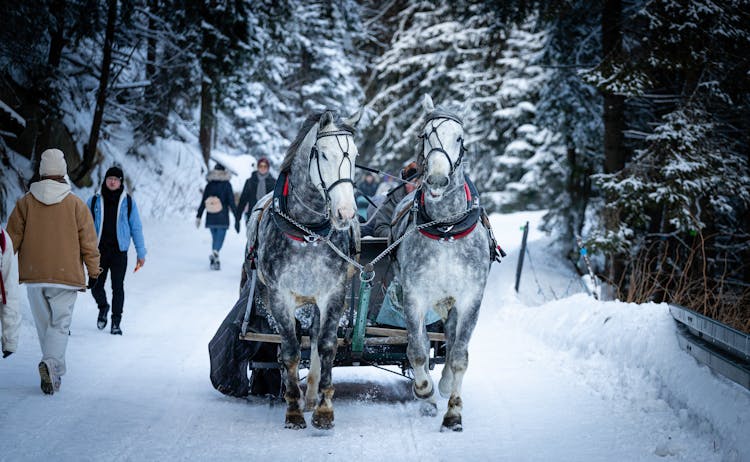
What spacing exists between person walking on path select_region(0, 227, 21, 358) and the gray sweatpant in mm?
511

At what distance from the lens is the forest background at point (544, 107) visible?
10469 millimetres

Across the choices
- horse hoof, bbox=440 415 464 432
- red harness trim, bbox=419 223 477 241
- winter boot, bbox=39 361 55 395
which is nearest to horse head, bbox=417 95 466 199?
red harness trim, bbox=419 223 477 241

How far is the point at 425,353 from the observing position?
5.72m

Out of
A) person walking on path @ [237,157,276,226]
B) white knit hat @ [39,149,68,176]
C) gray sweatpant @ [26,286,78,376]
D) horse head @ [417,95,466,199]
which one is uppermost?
horse head @ [417,95,466,199]

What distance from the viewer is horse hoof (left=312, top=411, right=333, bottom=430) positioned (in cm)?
516

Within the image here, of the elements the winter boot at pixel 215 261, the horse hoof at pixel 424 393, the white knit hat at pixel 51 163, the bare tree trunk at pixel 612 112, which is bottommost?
the winter boot at pixel 215 261

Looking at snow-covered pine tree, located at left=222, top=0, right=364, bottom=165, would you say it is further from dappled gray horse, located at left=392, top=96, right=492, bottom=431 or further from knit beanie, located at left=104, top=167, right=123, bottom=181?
dappled gray horse, located at left=392, top=96, right=492, bottom=431

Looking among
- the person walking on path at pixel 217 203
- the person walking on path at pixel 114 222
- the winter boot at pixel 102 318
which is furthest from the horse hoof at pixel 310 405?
the person walking on path at pixel 217 203

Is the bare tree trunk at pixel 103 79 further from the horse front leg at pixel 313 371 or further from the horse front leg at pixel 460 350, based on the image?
the horse front leg at pixel 460 350

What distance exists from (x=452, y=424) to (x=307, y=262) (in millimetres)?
1774

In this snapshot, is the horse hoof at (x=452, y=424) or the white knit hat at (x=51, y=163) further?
the white knit hat at (x=51, y=163)

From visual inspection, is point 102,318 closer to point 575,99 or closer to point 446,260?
point 446,260

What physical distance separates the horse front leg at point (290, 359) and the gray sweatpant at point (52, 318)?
210 cm

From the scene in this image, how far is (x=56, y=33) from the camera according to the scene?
1206 cm
